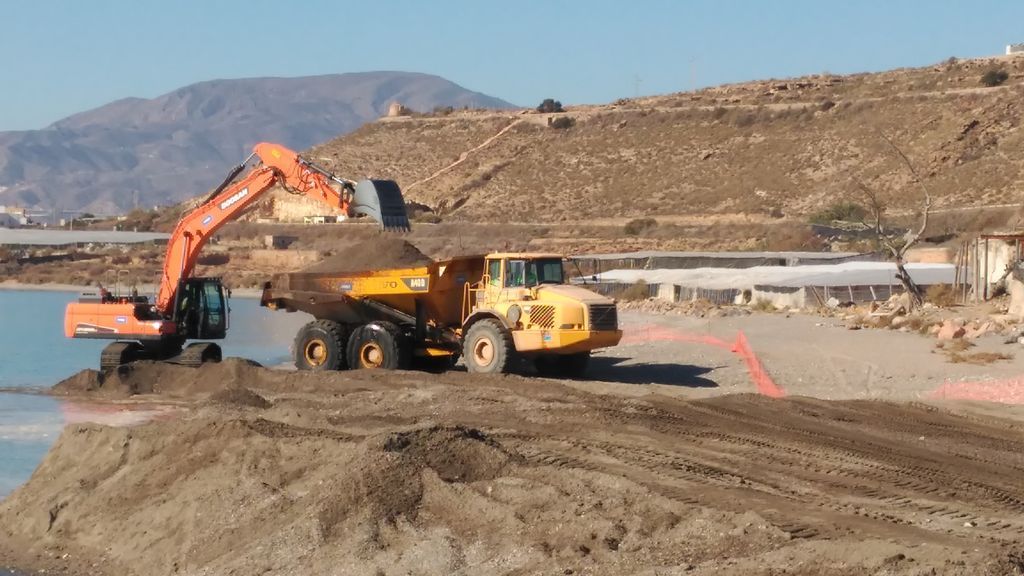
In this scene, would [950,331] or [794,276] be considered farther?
[794,276]

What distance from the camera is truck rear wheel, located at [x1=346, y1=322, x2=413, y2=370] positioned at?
23.9 metres

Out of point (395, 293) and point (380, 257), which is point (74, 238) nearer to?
point (380, 257)

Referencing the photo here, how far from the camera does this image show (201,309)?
85.9ft

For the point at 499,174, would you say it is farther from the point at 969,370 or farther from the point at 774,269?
the point at 969,370

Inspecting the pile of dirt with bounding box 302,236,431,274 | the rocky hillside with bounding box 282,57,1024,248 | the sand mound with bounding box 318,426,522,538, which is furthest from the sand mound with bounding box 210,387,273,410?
the rocky hillside with bounding box 282,57,1024,248

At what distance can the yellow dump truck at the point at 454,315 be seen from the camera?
2256cm

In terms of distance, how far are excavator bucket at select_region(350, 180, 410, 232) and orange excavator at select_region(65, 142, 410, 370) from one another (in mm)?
662

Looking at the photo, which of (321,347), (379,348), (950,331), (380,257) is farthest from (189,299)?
(950,331)

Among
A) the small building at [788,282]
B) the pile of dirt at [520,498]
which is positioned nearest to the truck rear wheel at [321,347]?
the pile of dirt at [520,498]

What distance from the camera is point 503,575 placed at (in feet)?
35.2

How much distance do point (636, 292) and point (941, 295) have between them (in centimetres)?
1183

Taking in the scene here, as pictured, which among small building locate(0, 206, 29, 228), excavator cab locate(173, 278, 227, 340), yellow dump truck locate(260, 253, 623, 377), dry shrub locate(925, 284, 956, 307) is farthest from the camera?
small building locate(0, 206, 29, 228)

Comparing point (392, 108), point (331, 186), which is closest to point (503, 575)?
point (331, 186)

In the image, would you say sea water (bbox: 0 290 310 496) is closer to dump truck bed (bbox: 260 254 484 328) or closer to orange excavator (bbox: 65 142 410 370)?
orange excavator (bbox: 65 142 410 370)
